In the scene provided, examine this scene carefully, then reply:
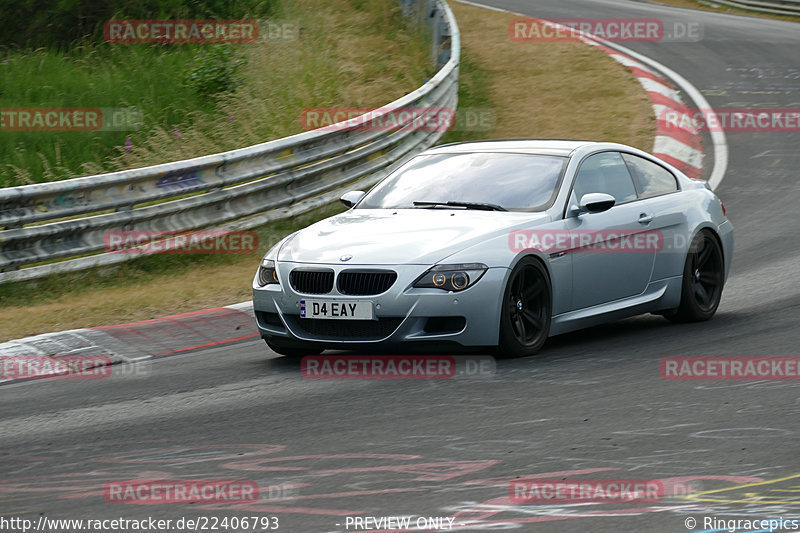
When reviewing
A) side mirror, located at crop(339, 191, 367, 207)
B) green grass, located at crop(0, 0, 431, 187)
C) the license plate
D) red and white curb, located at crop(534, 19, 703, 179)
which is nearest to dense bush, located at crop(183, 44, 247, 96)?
green grass, located at crop(0, 0, 431, 187)

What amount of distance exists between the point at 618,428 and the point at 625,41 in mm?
21665

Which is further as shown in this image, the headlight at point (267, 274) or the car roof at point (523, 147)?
the car roof at point (523, 147)

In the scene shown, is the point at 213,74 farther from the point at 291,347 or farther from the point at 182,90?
the point at 291,347

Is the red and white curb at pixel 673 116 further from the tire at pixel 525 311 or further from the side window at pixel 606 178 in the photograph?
the tire at pixel 525 311

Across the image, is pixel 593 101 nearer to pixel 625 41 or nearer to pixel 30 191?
pixel 625 41

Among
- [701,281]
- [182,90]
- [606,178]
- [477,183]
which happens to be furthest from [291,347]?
[182,90]

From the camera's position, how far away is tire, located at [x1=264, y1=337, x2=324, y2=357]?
7.80 meters

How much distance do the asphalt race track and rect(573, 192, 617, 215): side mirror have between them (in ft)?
3.08

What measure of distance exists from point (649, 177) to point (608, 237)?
105cm

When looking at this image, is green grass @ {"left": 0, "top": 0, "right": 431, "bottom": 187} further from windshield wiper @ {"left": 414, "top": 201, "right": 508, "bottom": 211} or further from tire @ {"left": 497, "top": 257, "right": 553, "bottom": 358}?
tire @ {"left": 497, "top": 257, "right": 553, "bottom": 358}

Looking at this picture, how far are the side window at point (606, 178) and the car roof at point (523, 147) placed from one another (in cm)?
16

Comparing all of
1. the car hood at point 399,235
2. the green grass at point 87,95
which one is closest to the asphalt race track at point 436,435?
the car hood at point 399,235

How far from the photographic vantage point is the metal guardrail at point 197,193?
10766 millimetres

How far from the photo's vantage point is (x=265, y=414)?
662cm
